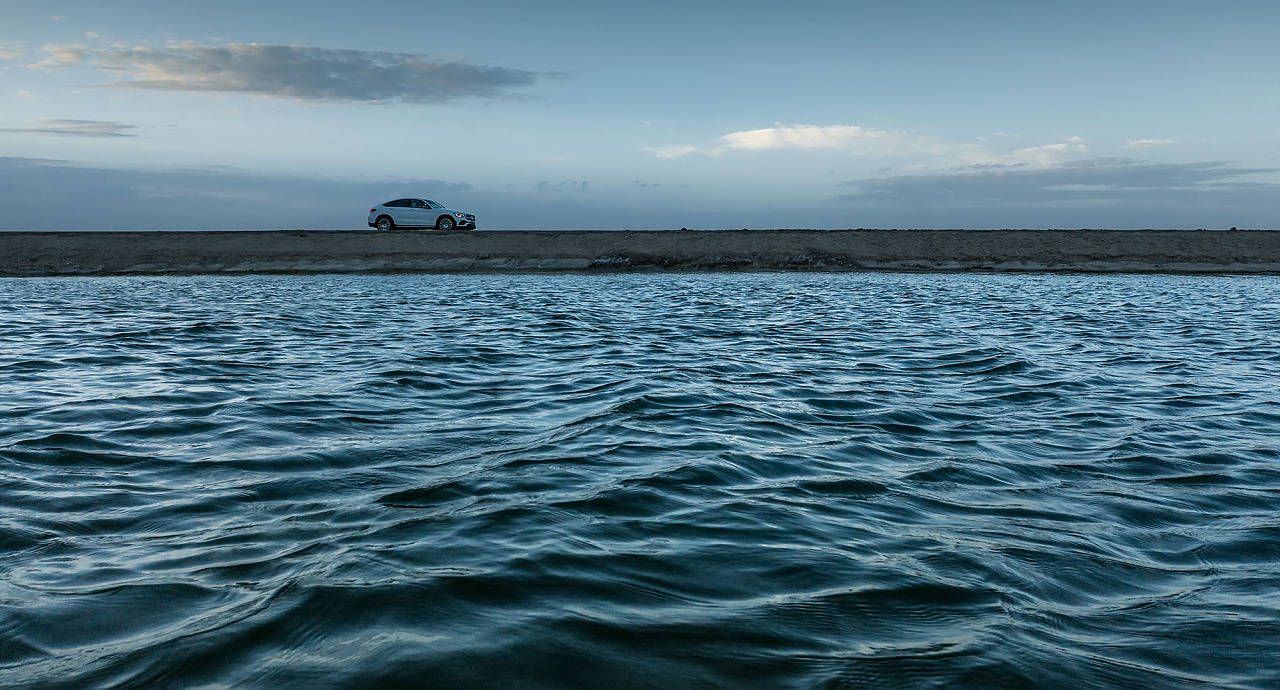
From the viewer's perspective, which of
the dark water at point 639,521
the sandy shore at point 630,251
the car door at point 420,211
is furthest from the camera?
the car door at point 420,211

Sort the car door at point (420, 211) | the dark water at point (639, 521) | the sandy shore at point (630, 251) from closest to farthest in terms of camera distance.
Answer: the dark water at point (639, 521)
the sandy shore at point (630, 251)
the car door at point (420, 211)

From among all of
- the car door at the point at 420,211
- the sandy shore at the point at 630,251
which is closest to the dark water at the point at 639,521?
the sandy shore at the point at 630,251

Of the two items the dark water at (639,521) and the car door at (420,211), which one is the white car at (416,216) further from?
→ the dark water at (639,521)

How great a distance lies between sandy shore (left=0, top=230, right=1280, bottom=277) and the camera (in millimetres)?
36250

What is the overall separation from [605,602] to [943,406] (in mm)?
5627

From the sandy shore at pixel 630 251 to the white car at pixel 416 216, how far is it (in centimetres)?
103

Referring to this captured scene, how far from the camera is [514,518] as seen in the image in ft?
15.4

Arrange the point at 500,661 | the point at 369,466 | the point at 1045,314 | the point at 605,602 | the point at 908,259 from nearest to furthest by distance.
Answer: the point at 500,661 → the point at 605,602 → the point at 369,466 → the point at 1045,314 → the point at 908,259

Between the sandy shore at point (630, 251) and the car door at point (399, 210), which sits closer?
the sandy shore at point (630, 251)

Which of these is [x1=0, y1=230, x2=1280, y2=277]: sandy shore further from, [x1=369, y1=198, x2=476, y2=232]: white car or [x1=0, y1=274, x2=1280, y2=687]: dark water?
[x1=0, y1=274, x2=1280, y2=687]: dark water

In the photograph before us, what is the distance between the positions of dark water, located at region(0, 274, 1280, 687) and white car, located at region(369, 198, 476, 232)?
29.6 metres

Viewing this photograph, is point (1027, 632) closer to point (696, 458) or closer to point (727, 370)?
point (696, 458)

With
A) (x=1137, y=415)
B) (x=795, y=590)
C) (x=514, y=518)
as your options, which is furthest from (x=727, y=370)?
(x=795, y=590)

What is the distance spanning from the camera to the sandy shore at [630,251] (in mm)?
36250
